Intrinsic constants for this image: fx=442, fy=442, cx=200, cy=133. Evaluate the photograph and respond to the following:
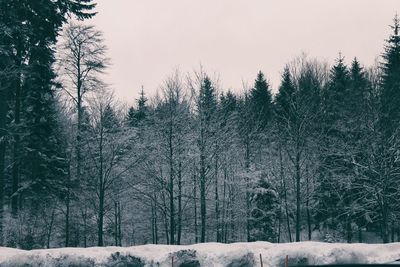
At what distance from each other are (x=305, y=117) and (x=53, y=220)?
1925cm

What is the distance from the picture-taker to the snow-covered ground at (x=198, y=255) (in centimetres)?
1520

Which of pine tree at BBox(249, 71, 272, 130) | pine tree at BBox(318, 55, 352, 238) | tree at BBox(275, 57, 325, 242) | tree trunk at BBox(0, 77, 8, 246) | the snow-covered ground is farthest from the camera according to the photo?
pine tree at BBox(249, 71, 272, 130)

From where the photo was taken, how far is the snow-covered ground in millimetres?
15203

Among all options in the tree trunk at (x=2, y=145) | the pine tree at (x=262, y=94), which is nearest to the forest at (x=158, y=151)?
the tree trunk at (x=2, y=145)

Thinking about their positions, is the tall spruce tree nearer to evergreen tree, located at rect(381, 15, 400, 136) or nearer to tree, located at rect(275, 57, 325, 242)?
evergreen tree, located at rect(381, 15, 400, 136)

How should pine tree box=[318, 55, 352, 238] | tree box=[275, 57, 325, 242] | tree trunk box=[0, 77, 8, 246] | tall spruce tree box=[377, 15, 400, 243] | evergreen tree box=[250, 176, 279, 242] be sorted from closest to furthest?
tree trunk box=[0, 77, 8, 246] < tall spruce tree box=[377, 15, 400, 243] < tree box=[275, 57, 325, 242] < pine tree box=[318, 55, 352, 238] < evergreen tree box=[250, 176, 279, 242]

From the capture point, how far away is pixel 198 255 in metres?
15.8

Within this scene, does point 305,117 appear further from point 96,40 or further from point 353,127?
point 96,40

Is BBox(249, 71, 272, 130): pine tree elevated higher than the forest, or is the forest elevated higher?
BBox(249, 71, 272, 130): pine tree

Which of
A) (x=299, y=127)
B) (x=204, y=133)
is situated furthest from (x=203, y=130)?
(x=299, y=127)

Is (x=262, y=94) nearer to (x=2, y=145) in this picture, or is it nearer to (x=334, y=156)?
(x=334, y=156)

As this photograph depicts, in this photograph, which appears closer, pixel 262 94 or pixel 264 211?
pixel 264 211

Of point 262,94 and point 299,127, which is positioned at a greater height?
point 262,94

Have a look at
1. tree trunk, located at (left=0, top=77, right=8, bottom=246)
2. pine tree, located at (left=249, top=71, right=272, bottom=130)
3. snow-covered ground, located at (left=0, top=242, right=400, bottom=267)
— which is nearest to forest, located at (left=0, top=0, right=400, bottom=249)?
tree trunk, located at (left=0, top=77, right=8, bottom=246)
